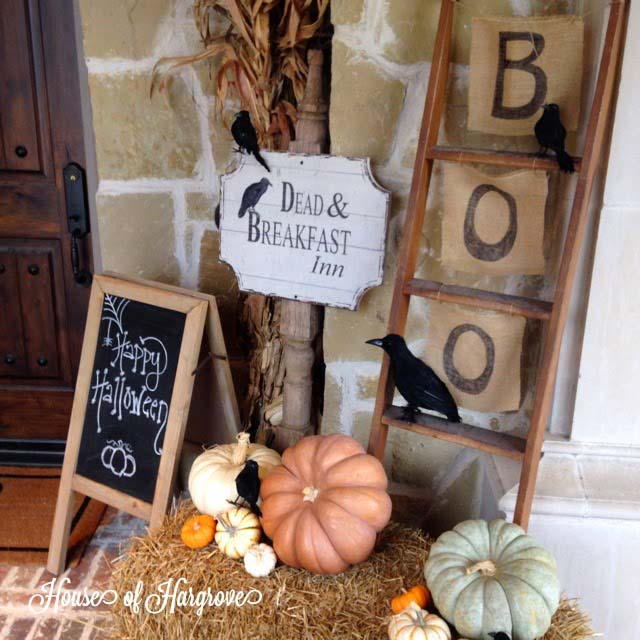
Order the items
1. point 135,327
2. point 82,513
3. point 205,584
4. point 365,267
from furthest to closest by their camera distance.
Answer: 1. point 82,513
2. point 135,327
3. point 365,267
4. point 205,584

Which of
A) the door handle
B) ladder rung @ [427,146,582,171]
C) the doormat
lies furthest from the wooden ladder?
the door handle

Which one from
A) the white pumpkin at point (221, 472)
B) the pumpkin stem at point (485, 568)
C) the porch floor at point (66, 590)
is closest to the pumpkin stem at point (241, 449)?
the white pumpkin at point (221, 472)

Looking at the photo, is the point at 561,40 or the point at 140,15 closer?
the point at 561,40

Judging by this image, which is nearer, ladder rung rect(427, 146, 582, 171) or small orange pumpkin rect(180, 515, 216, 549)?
ladder rung rect(427, 146, 582, 171)

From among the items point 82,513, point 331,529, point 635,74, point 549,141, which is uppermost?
point 635,74

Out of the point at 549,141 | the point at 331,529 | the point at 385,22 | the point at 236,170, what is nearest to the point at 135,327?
the point at 236,170

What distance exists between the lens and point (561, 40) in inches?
48.8

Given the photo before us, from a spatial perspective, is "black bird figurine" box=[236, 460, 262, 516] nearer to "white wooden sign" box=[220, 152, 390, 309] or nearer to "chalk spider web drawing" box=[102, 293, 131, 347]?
"white wooden sign" box=[220, 152, 390, 309]

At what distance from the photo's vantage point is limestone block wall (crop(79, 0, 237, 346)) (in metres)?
1.81

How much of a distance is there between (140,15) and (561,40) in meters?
1.14

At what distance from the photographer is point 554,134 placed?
3.95 feet

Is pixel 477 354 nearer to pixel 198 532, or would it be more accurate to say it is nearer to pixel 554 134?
pixel 554 134

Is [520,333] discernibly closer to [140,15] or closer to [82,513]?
[140,15]

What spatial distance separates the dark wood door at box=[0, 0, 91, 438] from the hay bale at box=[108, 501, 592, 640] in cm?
124
